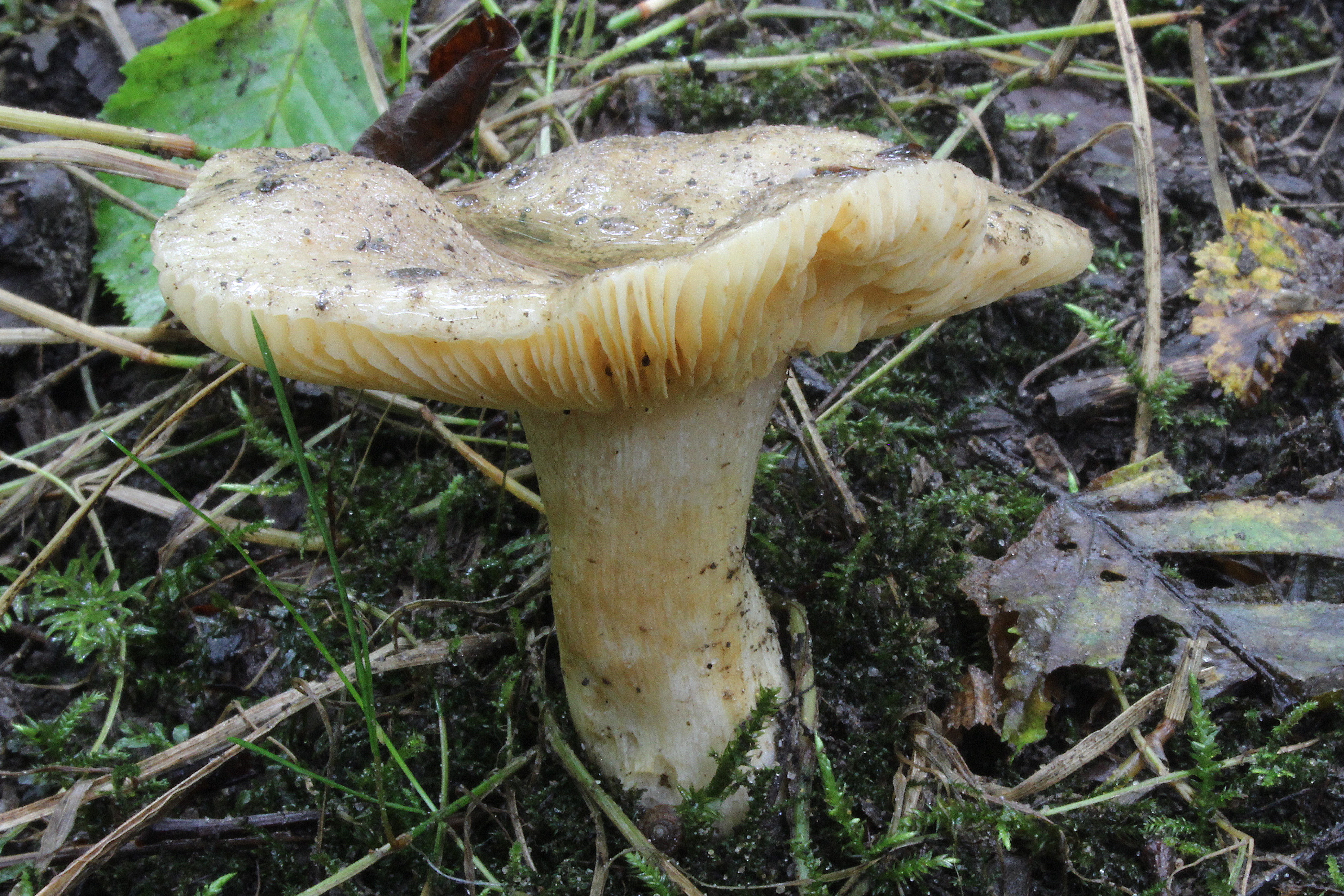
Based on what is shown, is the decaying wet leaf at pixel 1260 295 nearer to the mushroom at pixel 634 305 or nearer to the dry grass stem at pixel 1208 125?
the dry grass stem at pixel 1208 125

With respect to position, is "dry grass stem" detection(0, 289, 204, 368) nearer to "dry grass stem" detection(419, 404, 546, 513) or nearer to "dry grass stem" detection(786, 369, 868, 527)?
"dry grass stem" detection(419, 404, 546, 513)

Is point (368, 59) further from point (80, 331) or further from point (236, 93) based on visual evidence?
point (80, 331)

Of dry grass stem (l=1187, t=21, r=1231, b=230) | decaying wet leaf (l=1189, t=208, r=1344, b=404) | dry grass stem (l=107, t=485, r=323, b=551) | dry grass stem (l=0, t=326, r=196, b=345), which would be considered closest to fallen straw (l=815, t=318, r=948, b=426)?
decaying wet leaf (l=1189, t=208, r=1344, b=404)

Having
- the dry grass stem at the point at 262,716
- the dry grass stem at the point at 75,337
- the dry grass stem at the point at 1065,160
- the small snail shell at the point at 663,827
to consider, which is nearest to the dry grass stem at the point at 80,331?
the dry grass stem at the point at 75,337

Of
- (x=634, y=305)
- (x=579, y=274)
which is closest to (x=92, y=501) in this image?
(x=579, y=274)

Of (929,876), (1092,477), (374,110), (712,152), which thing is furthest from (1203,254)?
(374,110)

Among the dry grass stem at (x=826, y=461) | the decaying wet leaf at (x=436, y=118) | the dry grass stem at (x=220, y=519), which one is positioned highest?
the decaying wet leaf at (x=436, y=118)
